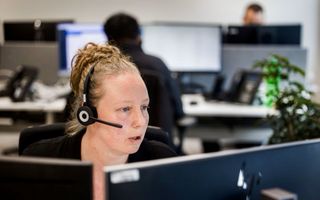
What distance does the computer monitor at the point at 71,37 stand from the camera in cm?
385

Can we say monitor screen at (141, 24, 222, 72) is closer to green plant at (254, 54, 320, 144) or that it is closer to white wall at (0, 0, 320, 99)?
green plant at (254, 54, 320, 144)

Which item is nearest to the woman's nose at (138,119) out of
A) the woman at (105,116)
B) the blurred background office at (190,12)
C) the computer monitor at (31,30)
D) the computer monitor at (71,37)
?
the woman at (105,116)

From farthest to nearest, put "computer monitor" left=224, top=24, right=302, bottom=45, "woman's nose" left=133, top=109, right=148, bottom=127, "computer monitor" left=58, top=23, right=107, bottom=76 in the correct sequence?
"computer monitor" left=224, top=24, right=302, bottom=45
"computer monitor" left=58, top=23, right=107, bottom=76
"woman's nose" left=133, top=109, right=148, bottom=127

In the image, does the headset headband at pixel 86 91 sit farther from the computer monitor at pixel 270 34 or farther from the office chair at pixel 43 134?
the computer monitor at pixel 270 34

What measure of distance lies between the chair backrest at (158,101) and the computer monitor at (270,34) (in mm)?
1562

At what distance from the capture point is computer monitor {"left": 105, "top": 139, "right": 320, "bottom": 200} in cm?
79

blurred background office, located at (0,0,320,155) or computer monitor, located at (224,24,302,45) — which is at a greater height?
blurred background office, located at (0,0,320,155)

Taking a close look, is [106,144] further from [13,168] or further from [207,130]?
[207,130]

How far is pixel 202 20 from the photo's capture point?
6312 millimetres

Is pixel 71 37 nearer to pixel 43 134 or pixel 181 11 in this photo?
pixel 43 134

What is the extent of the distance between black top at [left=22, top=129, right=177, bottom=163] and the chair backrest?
1151 millimetres

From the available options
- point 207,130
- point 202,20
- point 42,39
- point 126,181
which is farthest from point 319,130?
point 202,20

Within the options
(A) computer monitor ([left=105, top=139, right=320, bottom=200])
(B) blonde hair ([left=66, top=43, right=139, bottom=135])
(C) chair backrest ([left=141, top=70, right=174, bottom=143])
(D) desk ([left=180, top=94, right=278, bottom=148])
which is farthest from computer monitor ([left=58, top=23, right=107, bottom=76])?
(A) computer monitor ([left=105, top=139, right=320, bottom=200])

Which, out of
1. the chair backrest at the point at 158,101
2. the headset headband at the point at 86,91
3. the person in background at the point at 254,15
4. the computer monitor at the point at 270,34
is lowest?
the chair backrest at the point at 158,101
